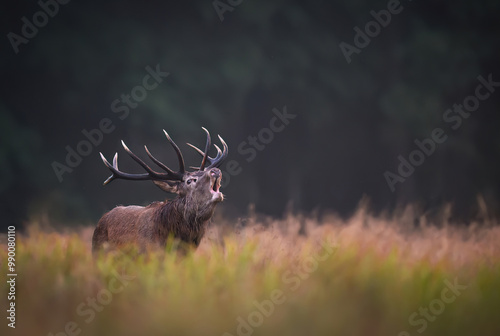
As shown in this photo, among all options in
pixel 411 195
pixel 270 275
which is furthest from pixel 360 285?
pixel 411 195

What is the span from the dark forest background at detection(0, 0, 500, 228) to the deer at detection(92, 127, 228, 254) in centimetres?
861

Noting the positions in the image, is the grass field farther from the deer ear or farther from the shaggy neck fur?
the deer ear

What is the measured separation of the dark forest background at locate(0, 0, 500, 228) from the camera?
14.8 m

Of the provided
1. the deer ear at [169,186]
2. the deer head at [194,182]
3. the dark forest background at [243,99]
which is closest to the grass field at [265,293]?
the deer head at [194,182]

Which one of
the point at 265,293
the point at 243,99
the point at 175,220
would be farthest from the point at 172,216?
the point at 243,99

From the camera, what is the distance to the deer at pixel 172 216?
18.1 feet

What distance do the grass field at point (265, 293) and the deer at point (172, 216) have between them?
1355 millimetres

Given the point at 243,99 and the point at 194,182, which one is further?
the point at 243,99

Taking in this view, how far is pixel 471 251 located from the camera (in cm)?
436

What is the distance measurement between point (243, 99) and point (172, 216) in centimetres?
1074

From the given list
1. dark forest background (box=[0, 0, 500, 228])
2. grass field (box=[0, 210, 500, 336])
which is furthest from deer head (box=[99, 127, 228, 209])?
dark forest background (box=[0, 0, 500, 228])

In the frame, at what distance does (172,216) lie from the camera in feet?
18.7

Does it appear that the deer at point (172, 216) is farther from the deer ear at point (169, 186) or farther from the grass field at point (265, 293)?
the grass field at point (265, 293)

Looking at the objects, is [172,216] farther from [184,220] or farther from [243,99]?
[243,99]
